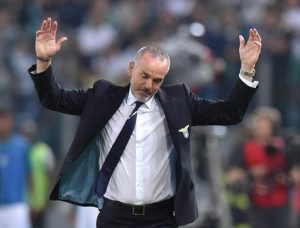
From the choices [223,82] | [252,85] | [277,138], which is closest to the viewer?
[252,85]

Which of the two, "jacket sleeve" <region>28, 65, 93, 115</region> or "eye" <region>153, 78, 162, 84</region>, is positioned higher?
"eye" <region>153, 78, 162, 84</region>

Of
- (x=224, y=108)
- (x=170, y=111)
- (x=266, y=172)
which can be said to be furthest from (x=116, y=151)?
(x=266, y=172)

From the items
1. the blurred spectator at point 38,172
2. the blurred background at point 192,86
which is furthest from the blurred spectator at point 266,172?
the blurred spectator at point 38,172

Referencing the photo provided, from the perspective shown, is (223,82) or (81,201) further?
(223,82)

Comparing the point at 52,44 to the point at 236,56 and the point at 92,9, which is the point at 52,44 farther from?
the point at 92,9

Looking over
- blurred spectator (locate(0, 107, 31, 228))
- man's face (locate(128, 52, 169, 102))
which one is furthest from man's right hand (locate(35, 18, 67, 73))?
blurred spectator (locate(0, 107, 31, 228))

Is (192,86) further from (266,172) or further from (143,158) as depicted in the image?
(143,158)

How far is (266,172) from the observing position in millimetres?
12961

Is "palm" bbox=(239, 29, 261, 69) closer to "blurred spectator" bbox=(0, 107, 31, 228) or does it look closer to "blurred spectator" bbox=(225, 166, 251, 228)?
"blurred spectator" bbox=(225, 166, 251, 228)

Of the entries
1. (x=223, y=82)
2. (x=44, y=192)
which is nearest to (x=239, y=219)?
(x=223, y=82)

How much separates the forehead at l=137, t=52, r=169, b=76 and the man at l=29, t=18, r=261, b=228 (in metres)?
0.01

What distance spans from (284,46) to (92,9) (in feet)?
11.2

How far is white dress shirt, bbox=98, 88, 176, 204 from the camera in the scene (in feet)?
23.8

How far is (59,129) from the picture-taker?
52.6 feet
